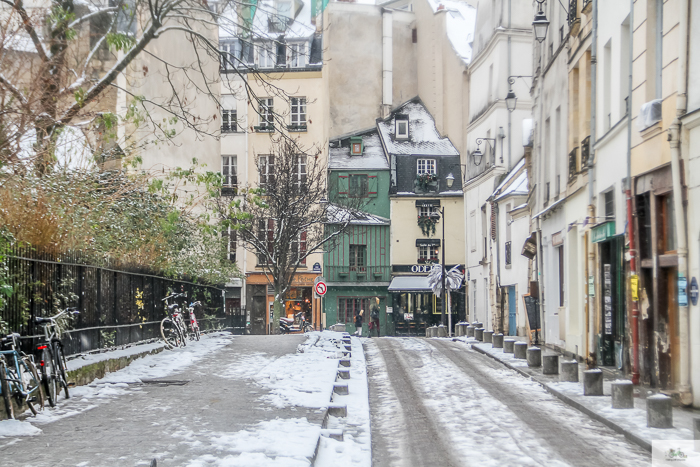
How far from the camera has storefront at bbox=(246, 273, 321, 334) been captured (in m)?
47.3

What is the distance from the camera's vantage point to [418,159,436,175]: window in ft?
160

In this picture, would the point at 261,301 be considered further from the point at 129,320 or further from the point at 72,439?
the point at 72,439

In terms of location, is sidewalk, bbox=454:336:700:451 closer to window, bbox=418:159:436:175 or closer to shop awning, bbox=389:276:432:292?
shop awning, bbox=389:276:432:292

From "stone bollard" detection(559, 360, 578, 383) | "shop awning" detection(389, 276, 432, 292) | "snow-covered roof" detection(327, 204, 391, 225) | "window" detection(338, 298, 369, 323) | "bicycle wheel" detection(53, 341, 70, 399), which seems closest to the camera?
"bicycle wheel" detection(53, 341, 70, 399)

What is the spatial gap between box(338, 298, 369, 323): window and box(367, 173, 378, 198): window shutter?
618 centimetres

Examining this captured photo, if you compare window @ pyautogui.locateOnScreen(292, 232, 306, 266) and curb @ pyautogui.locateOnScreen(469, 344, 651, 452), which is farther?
window @ pyautogui.locateOnScreen(292, 232, 306, 266)

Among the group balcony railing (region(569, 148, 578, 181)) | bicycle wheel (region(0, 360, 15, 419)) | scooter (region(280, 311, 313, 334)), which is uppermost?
balcony railing (region(569, 148, 578, 181))

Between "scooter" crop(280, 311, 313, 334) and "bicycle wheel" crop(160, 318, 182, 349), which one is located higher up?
"bicycle wheel" crop(160, 318, 182, 349)

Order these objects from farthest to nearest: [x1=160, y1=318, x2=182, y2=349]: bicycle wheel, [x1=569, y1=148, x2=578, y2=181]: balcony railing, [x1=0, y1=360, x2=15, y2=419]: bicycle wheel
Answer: [x1=569, y1=148, x2=578, y2=181]: balcony railing < [x1=160, y1=318, x2=182, y2=349]: bicycle wheel < [x1=0, y1=360, x2=15, y2=419]: bicycle wheel

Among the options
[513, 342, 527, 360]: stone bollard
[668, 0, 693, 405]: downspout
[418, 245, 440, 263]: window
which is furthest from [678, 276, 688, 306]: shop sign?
[418, 245, 440, 263]: window

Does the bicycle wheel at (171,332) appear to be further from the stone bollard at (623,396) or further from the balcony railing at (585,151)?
the stone bollard at (623,396)

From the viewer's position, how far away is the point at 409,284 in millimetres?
47094

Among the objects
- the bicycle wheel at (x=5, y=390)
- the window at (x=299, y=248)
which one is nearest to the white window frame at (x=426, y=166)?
the window at (x=299, y=248)

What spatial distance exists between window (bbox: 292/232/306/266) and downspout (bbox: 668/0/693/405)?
26709 millimetres
